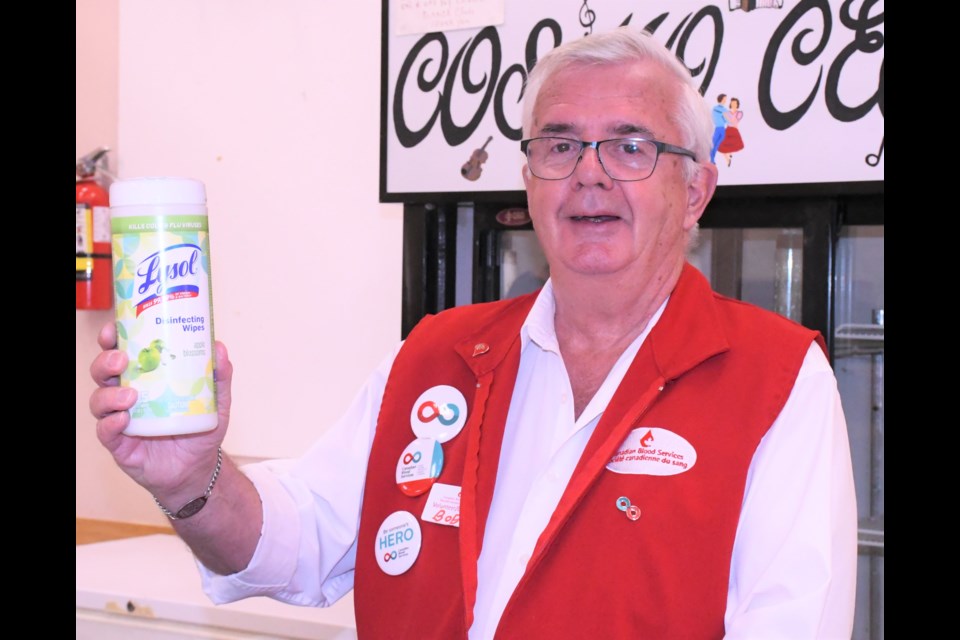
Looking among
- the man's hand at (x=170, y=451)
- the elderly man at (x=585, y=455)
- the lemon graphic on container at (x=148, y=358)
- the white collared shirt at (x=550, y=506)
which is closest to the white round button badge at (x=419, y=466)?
the elderly man at (x=585, y=455)

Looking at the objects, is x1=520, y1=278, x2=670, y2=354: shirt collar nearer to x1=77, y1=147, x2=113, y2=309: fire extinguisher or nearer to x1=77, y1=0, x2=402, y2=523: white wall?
x1=77, y1=0, x2=402, y2=523: white wall

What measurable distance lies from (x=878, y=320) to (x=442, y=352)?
115 cm

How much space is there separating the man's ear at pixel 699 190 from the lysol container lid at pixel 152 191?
33.9 inches

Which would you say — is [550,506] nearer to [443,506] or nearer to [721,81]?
[443,506]

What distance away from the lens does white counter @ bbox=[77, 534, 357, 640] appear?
7.19ft

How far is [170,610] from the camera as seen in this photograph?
2.32 metres

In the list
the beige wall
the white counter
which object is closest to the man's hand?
the white counter

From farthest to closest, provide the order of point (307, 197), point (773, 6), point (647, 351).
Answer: point (307, 197) < point (773, 6) < point (647, 351)

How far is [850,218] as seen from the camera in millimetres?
2240

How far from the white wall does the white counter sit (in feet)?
1.49

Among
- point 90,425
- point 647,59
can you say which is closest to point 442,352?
point 647,59

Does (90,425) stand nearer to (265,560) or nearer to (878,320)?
(265,560)

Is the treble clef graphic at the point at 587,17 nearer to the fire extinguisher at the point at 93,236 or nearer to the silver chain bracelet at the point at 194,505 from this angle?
the silver chain bracelet at the point at 194,505

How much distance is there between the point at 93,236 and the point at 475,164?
1.32m
